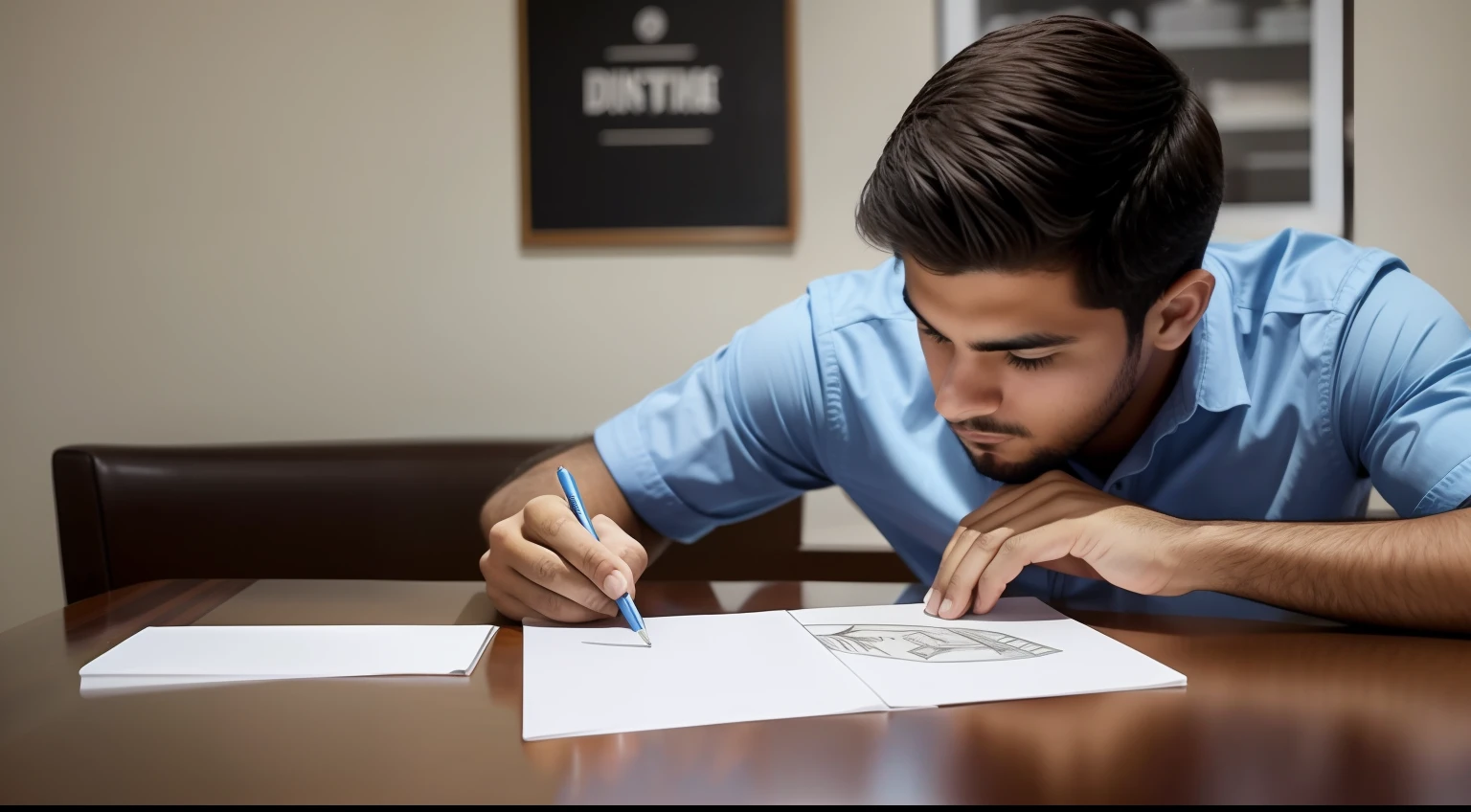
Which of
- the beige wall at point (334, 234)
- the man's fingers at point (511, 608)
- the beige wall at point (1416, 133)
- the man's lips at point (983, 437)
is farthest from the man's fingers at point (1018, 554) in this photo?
the beige wall at point (1416, 133)

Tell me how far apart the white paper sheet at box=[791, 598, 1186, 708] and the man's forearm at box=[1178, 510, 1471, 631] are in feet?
0.47

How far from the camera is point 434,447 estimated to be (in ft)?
6.02

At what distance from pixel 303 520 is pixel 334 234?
0.56 metres

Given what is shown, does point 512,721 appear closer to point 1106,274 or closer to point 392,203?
point 1106,274

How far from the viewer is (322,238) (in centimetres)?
197

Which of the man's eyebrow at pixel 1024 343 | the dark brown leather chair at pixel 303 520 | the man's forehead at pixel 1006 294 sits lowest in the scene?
the dark brown leather chair at pixel 303 520

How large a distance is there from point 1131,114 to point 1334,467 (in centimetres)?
44

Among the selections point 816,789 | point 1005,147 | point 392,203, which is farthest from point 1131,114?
point 392,203

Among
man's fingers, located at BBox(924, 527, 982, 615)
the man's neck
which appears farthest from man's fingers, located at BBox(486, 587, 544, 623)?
the man's neck

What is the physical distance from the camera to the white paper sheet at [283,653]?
0.73 metres

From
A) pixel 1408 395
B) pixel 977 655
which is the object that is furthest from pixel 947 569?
pixel 1408 395

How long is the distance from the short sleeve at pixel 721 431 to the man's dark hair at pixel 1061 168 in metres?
0.27

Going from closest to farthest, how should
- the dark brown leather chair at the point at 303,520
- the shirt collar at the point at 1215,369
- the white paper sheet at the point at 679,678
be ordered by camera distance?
1. the white paper sheet at the point at 679,678
2. the shirt collar at the point at 1215,369
3. the dark brown leather chair at the point at 303,520

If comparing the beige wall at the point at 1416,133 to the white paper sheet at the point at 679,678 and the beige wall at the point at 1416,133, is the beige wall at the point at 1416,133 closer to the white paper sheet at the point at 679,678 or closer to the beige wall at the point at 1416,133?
the beige wall at the point at 1416,133
